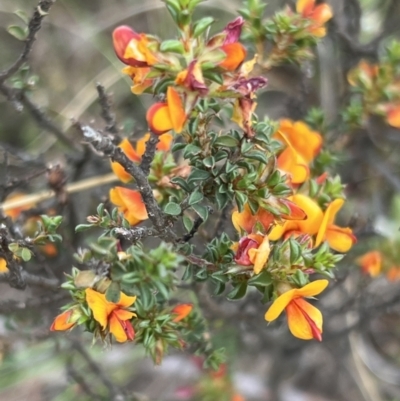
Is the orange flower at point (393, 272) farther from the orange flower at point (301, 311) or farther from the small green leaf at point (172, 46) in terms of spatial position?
the small green leaf at point (172, 46)

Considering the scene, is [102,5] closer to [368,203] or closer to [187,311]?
[368,203]

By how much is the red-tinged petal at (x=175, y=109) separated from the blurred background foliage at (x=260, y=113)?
52 cm

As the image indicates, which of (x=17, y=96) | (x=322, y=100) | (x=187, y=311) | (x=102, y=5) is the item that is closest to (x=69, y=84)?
(x=102, y=5)

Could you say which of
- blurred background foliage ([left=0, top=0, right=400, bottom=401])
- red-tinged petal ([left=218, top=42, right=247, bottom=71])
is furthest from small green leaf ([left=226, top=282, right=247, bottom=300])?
blurred background foliage ([left=0, top=0, right=400, bottom=401])

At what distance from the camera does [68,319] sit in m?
0.61

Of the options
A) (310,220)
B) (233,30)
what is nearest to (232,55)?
(233,30)

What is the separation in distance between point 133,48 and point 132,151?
0.19 m

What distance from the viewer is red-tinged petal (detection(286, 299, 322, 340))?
24.1 inches

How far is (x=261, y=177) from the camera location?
64cm

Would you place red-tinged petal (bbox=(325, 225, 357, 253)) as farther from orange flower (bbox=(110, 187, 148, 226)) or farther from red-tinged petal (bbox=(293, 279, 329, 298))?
orange flower (bbox=(110, 187, 148, 226))

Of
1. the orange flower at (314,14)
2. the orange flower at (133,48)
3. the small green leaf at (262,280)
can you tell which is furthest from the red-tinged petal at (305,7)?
the small green leaf at (262,280)

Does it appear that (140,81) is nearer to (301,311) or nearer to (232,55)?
(232,55)

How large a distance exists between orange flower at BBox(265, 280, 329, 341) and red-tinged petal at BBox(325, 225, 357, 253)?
0.42 feet

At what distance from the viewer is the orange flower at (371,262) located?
3.65ft
